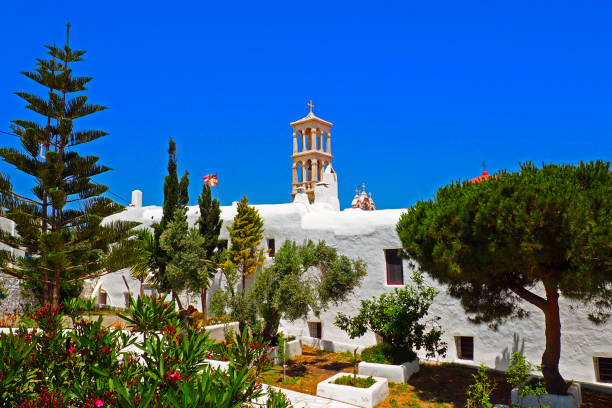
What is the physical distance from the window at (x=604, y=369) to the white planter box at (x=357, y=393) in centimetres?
586

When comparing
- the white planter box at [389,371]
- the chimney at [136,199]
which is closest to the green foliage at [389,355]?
the white planter box at [389,371]

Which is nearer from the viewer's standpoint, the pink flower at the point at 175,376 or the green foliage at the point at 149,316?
the pink flower at the point at 175,376

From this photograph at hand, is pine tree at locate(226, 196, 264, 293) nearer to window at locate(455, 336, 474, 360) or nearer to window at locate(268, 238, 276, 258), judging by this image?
window at locate(268, 238, 276, 258)

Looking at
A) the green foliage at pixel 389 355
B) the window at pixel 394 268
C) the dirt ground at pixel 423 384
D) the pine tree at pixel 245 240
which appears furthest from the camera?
the pine tree at pixel 245 240

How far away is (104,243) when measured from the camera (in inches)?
557

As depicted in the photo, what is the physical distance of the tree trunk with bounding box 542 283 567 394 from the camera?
28.4 feet

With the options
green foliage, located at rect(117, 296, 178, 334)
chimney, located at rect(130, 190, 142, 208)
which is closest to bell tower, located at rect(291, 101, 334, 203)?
chimney, located at rect(130, 190, 142, 208)

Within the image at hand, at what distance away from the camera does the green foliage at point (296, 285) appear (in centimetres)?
1166

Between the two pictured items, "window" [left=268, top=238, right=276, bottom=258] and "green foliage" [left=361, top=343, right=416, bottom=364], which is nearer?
"green foliage" [left=361, top=343, right=416, bottom=364]

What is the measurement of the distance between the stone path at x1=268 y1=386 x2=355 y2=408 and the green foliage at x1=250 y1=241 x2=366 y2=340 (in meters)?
2.69

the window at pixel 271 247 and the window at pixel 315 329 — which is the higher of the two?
the window at pixel 271 247

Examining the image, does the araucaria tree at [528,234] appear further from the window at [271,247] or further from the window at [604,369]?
the window at [271,247]

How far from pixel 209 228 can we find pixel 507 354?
10727 mm

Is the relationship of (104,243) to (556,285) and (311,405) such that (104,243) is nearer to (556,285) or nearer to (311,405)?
(311,405)
